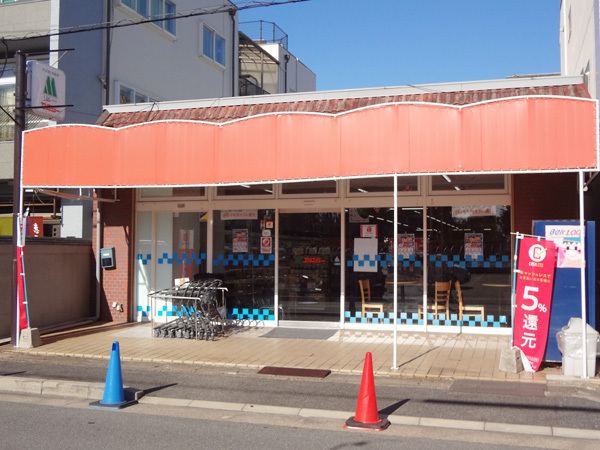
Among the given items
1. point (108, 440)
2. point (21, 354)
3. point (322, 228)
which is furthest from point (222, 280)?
point (108, 440)

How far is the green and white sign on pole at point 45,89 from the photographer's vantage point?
13.2 metres

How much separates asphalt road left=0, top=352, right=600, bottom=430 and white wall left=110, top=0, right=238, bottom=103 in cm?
1167

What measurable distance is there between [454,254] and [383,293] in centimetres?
166

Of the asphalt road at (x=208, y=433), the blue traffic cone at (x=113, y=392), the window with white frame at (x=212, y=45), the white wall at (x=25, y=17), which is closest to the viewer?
the asphalt road at (x=208, y=433)

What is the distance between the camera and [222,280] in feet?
46.4

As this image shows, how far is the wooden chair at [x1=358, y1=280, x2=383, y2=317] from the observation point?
13289mm

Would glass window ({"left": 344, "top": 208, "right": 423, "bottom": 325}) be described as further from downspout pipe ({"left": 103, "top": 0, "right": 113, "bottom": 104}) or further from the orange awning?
downspout pipe ({"left": 103, "top": 0, "right": 113, "bottom": 104})

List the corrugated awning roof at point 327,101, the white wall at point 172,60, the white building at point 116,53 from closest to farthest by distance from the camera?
Answer: the corrugated awning roof at point 327,101
the white building at point 116,53
the white wall at point 172,60

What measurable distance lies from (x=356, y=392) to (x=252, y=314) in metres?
5.95

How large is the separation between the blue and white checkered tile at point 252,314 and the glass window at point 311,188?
2640 millimetres

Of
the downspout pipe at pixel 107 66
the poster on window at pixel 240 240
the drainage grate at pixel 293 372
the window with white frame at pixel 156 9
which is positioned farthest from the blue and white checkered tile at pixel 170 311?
the window with white frame at pixel 156 9

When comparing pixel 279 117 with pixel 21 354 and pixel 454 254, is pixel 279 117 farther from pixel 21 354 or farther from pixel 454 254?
pixel 21 354

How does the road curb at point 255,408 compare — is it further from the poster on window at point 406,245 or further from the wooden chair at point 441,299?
the poster on window at point 406,245

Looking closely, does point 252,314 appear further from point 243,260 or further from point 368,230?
point 368,230
